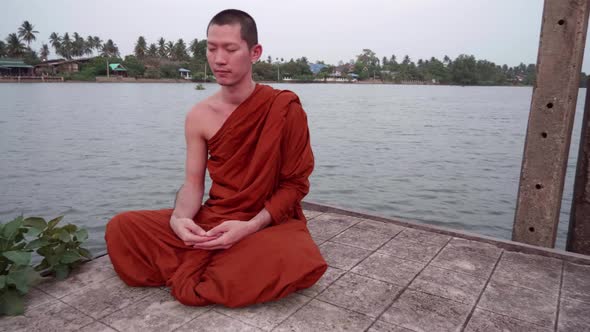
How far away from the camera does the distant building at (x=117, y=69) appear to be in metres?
72.8

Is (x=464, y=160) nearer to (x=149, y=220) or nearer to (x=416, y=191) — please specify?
(x=416, y=191)

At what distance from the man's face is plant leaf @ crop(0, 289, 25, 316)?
1.73 m

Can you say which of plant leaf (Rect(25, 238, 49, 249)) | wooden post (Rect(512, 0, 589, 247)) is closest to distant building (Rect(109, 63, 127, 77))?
plant leaf (Rect(25, 238, 49, 249))

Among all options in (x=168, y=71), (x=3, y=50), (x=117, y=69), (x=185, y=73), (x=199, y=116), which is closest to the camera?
(x=199, y=116)

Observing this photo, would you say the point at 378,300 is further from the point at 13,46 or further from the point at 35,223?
the point at 13,46

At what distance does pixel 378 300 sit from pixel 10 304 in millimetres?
2129

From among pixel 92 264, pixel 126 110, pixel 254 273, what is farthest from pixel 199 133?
pixel 126 110

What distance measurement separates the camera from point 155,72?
77.6 metres

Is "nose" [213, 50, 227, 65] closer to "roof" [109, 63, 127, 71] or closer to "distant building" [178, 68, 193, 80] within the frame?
"roof" [109, 63, 127, 71]

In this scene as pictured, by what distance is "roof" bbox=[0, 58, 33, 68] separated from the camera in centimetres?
6047

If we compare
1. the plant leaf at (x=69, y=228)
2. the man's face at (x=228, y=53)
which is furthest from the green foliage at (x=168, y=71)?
the man's face at (x=228, y=53)

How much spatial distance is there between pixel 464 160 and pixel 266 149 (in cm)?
1387

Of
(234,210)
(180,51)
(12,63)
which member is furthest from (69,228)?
(180,51)

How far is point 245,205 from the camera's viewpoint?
118 inches
